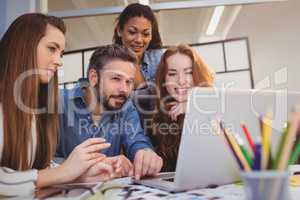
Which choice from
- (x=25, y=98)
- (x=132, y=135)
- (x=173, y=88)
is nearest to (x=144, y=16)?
(x=173, y=88)

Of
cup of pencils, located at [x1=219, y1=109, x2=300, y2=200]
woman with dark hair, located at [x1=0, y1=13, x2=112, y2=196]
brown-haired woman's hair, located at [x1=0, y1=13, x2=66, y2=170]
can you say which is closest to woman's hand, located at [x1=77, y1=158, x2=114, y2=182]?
woman with dark hair, located at [x1=0, y1=13, x2=112, y2=196]

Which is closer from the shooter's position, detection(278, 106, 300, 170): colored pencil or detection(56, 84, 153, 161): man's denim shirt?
detection(278, 106, 300, 170): colored pencil

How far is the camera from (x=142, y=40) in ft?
5.99

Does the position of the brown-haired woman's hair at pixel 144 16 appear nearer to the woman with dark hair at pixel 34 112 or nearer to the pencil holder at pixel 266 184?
the woman with dark hair at pixel 34 112

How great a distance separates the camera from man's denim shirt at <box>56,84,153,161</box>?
1686 millimetres

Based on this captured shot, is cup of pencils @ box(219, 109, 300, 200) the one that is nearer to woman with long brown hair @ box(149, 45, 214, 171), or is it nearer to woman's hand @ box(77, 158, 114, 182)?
woman's hand @ box(77, 158, 114, 182)

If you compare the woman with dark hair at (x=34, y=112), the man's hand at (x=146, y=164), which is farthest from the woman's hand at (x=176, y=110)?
the woman with dark hair at (x=34, y=112)

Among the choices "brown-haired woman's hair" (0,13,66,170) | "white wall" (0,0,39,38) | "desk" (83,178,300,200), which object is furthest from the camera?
"white wall" (0,0,39,38)

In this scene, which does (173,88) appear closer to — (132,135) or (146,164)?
(132,135)

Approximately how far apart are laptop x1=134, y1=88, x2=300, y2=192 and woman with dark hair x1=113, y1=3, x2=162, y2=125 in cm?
96

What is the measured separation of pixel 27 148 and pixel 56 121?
23 centimetres

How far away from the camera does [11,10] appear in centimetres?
179

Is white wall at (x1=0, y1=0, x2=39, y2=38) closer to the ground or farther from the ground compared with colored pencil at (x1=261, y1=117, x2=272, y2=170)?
farther from the ground

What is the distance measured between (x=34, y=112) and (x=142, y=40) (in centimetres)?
71
